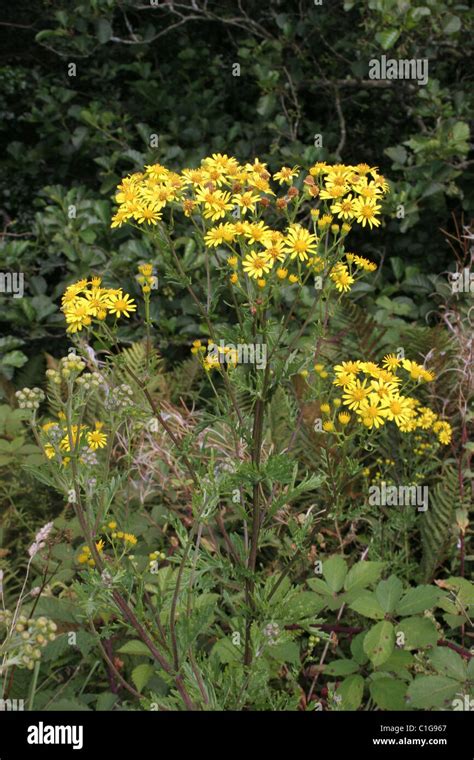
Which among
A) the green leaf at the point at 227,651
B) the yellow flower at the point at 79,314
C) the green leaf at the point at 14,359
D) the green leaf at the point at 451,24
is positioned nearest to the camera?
the yellow flower at the point at 79,314

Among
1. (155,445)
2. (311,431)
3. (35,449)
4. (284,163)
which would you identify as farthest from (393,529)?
(284,163)

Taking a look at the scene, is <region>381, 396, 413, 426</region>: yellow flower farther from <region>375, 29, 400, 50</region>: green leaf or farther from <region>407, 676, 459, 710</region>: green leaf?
<region>375, 29, 400, 50</region>: green leaf

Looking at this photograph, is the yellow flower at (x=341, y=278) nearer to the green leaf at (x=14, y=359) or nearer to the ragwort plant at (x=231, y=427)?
the ragwort plant at (x=231, y=427)

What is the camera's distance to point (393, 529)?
3.20 m

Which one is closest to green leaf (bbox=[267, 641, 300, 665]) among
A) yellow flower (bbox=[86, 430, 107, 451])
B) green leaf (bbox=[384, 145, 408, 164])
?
yellow flower (bbox=[86, 430, 107, 451])

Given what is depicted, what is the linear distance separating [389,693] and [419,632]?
0.19 m

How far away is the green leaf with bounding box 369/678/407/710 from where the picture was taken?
7.43ft

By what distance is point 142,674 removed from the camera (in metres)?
2.42

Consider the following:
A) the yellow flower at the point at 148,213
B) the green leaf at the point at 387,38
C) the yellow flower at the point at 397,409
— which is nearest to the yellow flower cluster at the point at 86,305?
the yellow flower at the point at 148,213

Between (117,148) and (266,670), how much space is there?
350 cm

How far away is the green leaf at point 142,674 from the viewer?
2.38 metres

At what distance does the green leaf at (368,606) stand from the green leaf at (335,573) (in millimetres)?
100

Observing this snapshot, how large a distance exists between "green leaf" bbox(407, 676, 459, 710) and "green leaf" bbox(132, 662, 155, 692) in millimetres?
742
